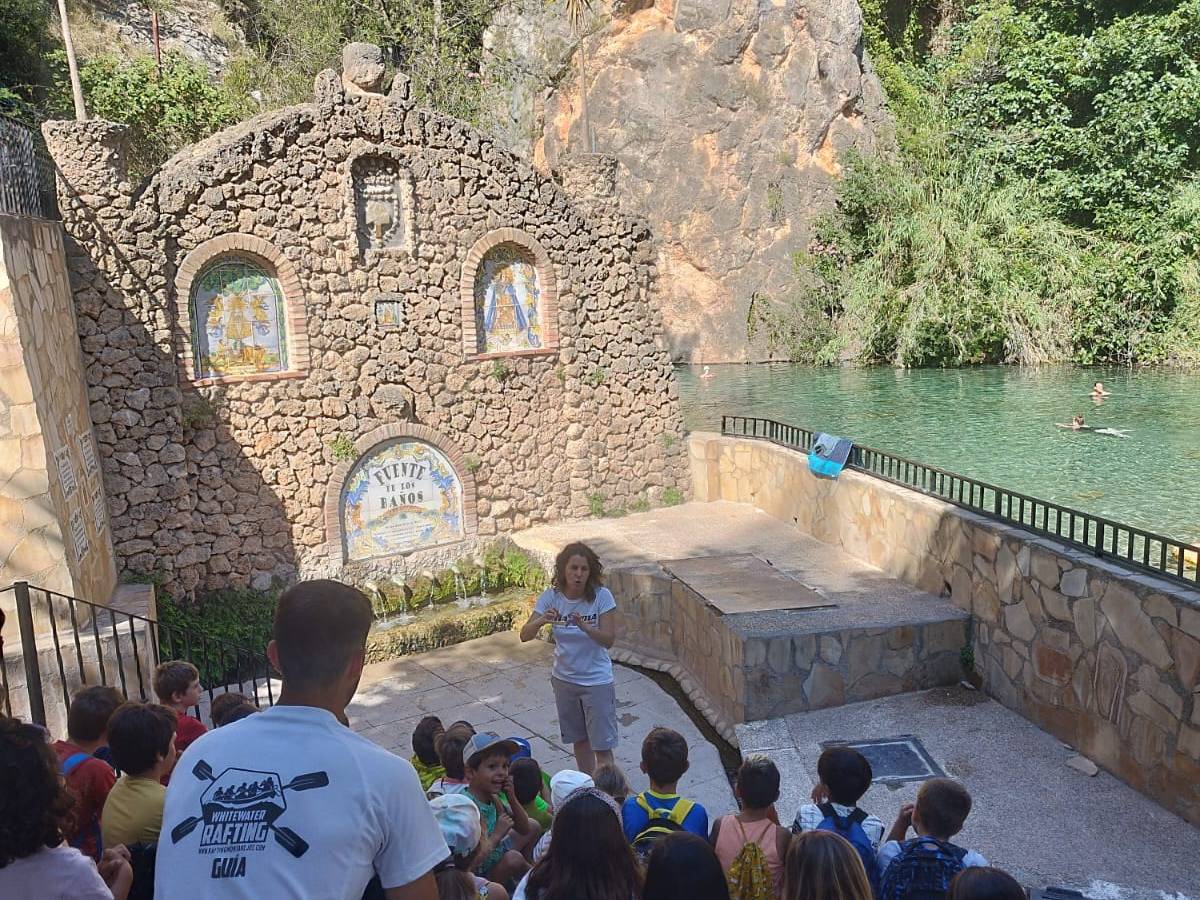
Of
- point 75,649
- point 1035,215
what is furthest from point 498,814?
point 1035,215

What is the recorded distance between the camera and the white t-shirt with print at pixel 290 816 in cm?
190

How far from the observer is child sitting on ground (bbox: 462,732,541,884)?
13.0 feet

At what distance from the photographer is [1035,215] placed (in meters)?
24.2

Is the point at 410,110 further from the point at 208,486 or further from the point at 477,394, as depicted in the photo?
the point at 208,486

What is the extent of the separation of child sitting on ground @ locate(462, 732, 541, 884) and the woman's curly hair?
1.80 metres

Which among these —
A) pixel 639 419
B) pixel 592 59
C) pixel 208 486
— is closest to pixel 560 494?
pixel 639 419

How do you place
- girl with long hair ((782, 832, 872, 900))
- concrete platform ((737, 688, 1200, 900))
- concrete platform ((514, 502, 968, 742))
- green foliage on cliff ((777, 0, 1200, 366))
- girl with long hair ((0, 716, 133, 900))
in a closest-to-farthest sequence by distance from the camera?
girl with long hair ((0, 716, 133, 900)), girl with long hair ((782, 832, 872, 900)), concrete platform ((737, 688, 1200, 900)), concrete platform ((514, 502, 968, 742)), green foliage on cliff ((777, 0, 1200, 366))

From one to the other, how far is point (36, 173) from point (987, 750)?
9612 mm

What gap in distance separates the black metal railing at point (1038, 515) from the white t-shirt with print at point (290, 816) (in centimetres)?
558

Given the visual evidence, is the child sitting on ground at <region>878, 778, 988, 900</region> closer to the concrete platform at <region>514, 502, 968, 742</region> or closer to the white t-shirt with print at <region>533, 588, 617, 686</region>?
the white t-shirt with print at <region>533, 588, 617, 686</region>

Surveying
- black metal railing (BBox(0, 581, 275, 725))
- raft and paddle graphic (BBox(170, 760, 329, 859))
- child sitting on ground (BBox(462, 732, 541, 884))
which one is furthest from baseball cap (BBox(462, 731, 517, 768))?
black metal railing (BBox(0, 581, 275, 725))

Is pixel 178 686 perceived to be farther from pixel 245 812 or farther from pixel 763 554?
pixel 763 554

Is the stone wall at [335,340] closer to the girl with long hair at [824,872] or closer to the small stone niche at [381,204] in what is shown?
the small stone niche at [381,204]

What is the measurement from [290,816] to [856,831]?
253 centimetres
